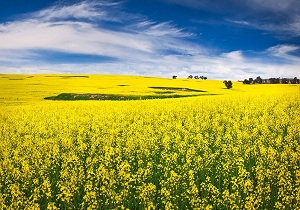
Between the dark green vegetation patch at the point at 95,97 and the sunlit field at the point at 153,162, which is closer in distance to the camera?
the sunlit field at the point at 153,162

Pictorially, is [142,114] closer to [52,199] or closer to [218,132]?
[218,132]

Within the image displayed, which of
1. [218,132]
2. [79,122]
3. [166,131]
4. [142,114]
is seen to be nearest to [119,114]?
[142,114]

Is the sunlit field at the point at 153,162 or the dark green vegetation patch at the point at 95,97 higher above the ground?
the dark green vegetation patch at the point at 95,97

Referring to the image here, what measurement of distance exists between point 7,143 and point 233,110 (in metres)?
12.5

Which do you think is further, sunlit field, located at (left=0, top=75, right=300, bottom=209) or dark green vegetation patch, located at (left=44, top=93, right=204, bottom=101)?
dark green vegetation patch, located at (left=44, top=93, right=204, bottom=101)

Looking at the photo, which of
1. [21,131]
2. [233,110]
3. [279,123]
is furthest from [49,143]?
[233,110]

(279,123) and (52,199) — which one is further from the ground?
(279,123)

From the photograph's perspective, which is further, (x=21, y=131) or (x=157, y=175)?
(x=21, y=131)

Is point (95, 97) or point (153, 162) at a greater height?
point (95, 97)

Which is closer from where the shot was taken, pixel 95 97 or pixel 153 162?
pixel 153 162

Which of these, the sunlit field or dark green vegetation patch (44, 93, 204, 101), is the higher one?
dark green vegetation patch (44, 93, 204, 101)

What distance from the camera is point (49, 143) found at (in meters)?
11.2

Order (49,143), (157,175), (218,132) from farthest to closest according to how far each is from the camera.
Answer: (218,132), (49,143), (157,175)

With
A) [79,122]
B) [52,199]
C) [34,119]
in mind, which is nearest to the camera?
[52,199]
